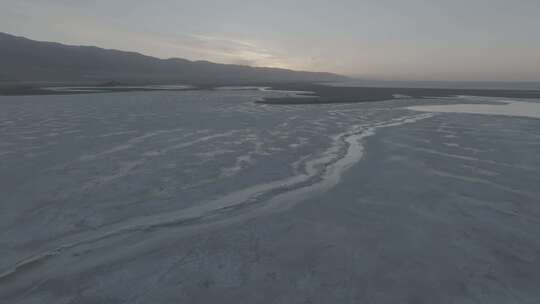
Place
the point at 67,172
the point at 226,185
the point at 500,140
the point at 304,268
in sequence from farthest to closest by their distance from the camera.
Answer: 1. the point at 500,140
2. the point at 67,172
3. the point at 226,185
4. the point at 304,268

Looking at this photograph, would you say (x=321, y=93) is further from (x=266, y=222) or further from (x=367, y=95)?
(x=266, y=222)

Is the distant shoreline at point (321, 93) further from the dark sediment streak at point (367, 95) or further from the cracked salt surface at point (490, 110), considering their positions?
the cracked salt surface at point (490, 110)

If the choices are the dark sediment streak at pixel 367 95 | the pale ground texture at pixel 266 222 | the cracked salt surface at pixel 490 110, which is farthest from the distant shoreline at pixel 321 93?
the pale ground texture at pixel 266 222

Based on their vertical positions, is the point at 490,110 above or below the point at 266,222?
above

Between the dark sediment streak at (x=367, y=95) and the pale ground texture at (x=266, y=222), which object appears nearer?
the pale ground texture at (x=266, y=222)

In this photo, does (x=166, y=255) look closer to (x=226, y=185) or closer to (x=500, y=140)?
(x=226, y=185)

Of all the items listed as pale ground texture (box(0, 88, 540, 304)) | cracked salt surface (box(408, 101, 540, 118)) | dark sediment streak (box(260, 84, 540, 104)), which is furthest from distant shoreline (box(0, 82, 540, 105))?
pale ground texture (box(0, 88, 540, 304))

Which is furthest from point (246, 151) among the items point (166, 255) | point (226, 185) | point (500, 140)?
point (500, 140)

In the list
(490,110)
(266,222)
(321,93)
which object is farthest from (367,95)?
(266,222)
